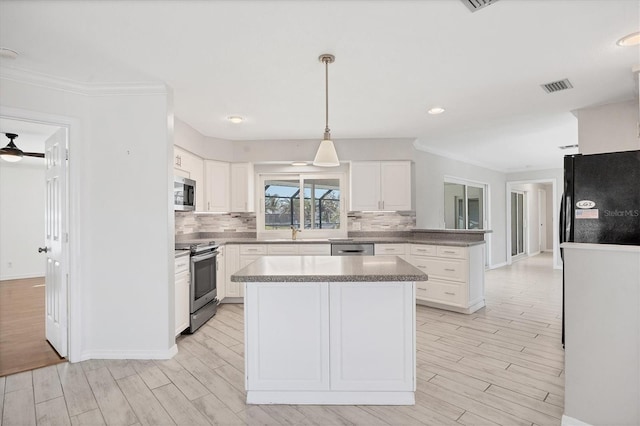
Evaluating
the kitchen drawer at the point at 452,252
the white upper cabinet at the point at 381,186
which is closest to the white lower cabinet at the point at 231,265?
the white upper cabinet at the point at 381,186

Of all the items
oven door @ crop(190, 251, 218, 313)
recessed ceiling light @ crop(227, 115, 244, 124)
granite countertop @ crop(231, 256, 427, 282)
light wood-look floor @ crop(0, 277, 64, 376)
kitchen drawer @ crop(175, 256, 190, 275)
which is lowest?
light wood-look floor @ crop(0, 277, 64, 376)

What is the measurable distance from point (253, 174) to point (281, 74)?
2702 millimetres

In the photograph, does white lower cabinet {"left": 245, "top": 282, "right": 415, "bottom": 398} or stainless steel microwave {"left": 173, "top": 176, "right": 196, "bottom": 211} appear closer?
white lower cabinet {"left": 245, "top": 282, "right": 415, "bottom": 398}

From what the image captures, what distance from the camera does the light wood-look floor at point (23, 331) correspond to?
2.86m

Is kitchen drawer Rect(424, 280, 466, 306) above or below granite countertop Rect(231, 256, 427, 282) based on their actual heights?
below

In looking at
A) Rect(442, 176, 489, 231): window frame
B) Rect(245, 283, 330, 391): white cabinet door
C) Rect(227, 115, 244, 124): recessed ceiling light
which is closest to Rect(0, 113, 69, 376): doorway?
Rect(227, 115, 244, 124): recessed ceiling light

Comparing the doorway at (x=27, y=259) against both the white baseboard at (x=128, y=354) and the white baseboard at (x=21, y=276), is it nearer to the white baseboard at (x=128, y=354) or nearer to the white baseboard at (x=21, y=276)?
the white baseboard at (x=21, y=276)

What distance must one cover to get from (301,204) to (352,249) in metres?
1.24

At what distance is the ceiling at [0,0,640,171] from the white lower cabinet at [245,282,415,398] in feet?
5.47

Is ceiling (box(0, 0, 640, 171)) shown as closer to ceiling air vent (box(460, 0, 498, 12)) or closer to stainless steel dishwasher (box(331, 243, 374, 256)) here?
ceiling air vent (box(460, 0, 498, 12))

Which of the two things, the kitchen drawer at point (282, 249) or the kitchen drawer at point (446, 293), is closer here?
the kitchen drawer at point (446, 293)

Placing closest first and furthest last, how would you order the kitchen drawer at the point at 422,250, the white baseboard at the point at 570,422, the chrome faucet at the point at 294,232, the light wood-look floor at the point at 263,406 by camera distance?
the white baseboard at the point at 570,422
the light wood-look floor at the point at 263,406
the kitchen drawer at the point at 422,250
the chrome faucet at the point at 294,232

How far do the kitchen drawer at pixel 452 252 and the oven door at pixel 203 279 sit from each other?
117 inches

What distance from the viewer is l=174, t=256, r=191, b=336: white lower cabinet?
333 cm
